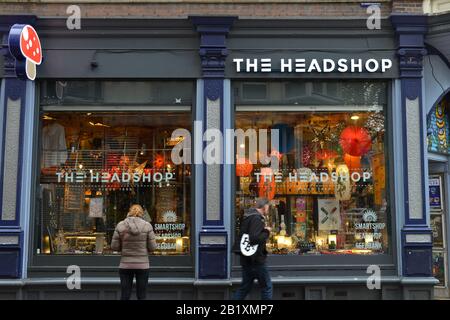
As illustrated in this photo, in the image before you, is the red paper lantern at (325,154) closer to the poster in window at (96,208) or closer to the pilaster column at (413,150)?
the pilaster column at (413,150)

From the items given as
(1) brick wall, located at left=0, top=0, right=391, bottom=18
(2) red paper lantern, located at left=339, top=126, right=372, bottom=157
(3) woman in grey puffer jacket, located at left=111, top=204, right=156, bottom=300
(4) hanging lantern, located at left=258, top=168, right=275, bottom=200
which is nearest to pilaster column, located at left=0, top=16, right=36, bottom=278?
(1) brick wall, located at left=0, top=0, right=391, bottom=18

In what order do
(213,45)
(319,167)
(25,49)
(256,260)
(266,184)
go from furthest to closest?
(319,167), (266,184), (213,45), (25,49), (256,260)

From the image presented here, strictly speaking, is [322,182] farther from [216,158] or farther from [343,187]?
[216,158]

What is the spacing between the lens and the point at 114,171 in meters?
9.96

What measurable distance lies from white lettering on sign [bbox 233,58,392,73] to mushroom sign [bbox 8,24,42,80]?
127 inches

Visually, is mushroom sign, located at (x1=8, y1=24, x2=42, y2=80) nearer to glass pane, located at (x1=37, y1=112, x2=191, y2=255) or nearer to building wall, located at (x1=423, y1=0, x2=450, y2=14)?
glass pane, located at (x1=37, y1=112, x2=191, y2=255)

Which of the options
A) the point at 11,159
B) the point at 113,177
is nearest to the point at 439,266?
the point at 113,177

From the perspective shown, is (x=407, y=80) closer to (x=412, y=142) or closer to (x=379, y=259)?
(x=412, y=142)

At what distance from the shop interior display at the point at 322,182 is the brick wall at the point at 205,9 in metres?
1.68

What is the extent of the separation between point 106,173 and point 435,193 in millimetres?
6012

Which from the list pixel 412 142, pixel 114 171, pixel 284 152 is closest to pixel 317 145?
pixel 284 152

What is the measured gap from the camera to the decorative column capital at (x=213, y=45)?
375 inches

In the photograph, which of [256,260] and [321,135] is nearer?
[256,260]

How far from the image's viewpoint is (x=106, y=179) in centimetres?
994
